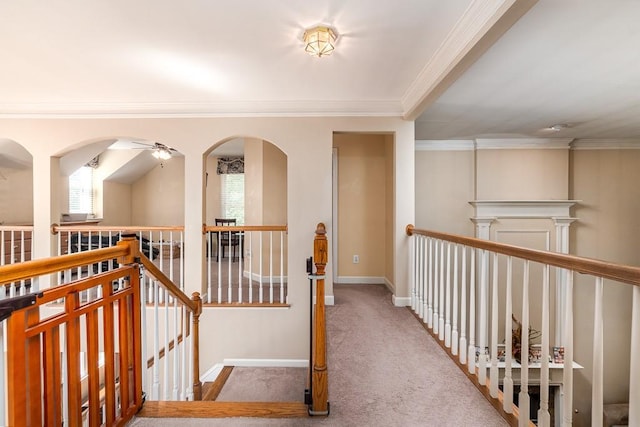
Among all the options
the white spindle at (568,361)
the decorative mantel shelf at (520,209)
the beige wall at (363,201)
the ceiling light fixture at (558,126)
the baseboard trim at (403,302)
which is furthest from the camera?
the decorative mantel shelf at (520,209)

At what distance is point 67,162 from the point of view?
18.0 feet

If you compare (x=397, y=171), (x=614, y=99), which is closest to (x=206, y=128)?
(x=397, y=171)

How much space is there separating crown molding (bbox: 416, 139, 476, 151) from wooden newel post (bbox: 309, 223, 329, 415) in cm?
355

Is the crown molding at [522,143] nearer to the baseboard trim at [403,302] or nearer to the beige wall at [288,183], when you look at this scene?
the beige wall at [288,183]

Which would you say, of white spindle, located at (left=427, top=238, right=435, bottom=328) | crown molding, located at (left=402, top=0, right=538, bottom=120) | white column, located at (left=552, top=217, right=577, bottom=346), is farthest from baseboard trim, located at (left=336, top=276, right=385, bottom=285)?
crown molding, located at (left=402, top=0, right=538, bottom=120)

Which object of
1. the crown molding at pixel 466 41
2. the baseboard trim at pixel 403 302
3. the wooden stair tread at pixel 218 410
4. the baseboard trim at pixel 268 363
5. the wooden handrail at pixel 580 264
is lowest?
the baseboard trim at pixel 268 363

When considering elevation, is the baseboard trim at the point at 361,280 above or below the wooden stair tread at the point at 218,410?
above

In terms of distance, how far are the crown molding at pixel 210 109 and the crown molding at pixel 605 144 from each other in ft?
11.0

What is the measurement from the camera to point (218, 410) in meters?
1.70

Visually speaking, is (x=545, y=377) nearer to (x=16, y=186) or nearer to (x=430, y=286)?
(x=430, y=286)

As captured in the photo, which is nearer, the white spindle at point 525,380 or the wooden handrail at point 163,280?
the white spindle at point 525,380

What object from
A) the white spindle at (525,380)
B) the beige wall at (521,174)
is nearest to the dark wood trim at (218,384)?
the white spindle at (525,380)

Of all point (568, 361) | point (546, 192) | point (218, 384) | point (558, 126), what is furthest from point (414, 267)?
point (546, 192)

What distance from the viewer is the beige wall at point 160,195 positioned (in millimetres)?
7754
